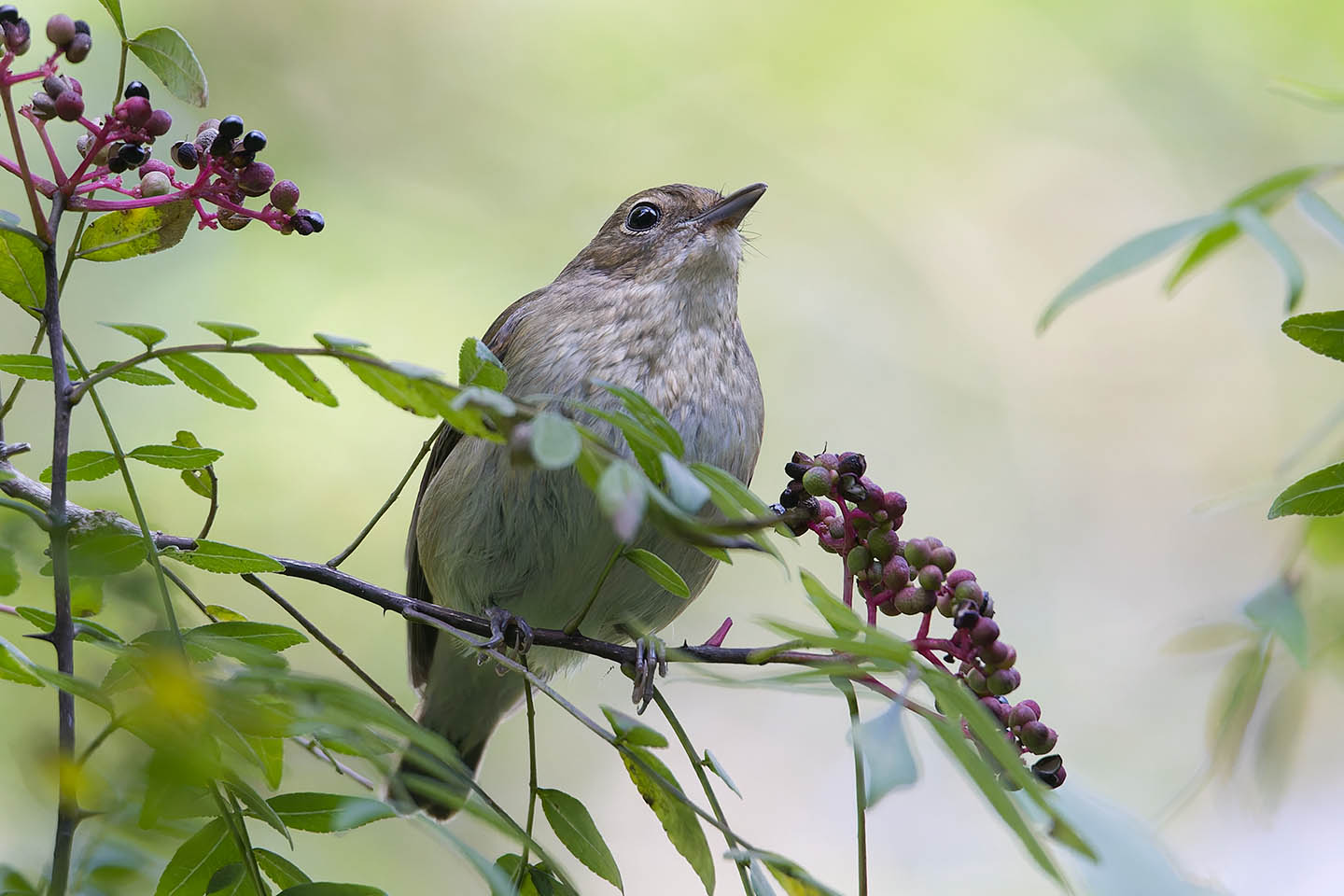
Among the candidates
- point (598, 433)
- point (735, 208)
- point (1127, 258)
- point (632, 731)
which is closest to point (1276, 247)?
point (1127, 258)

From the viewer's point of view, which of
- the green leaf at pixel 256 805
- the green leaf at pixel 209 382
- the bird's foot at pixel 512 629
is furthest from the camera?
the bird's foot at pixel 512 629

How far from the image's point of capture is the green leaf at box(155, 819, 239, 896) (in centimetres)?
185

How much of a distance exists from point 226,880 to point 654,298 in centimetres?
294

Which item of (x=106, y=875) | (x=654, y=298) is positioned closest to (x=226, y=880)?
(x=106, y=875)

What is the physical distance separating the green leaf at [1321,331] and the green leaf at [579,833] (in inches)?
53.1

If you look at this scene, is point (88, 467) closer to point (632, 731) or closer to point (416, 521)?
point (632, 731)

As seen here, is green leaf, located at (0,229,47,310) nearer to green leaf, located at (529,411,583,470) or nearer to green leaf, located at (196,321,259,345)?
green leaf, located at (196,321,259,345)

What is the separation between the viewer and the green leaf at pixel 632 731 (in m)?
1.90

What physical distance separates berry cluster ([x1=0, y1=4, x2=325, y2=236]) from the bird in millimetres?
1536

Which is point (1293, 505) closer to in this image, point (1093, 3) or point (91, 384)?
point (91, 384)

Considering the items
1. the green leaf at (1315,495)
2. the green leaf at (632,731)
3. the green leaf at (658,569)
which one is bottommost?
the green leaf at (632,731)

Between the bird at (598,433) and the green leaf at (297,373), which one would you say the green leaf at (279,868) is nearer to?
the green leaf at (297,373)

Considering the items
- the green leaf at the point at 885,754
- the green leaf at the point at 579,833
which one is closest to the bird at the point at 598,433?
the green leaf at the point at 579,833

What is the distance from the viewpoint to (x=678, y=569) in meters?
3.96
